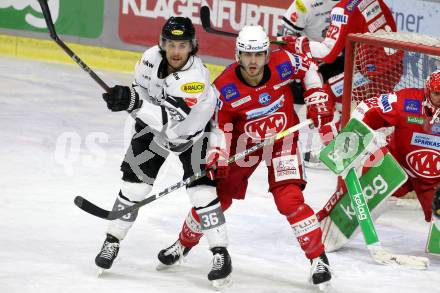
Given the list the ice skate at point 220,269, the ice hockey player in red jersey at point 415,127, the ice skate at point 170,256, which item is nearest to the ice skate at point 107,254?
the ice skate at point 170,256

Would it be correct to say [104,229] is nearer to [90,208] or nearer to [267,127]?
[90,208]

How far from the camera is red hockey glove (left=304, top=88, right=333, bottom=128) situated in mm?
5008

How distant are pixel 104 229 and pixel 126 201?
78 centimetres

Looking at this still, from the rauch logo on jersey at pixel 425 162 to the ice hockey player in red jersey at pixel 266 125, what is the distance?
2.01 ft

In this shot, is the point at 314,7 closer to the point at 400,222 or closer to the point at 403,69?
the point at 403,69

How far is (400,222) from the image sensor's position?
605 centimetres

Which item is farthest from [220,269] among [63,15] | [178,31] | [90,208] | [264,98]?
[63,15]

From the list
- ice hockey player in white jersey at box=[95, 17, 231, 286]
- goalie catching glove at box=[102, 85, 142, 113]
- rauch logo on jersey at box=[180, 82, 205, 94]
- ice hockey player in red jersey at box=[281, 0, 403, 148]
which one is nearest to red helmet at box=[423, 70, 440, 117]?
ice hockey player in red jersey at box=[281, 0, 403, 148]

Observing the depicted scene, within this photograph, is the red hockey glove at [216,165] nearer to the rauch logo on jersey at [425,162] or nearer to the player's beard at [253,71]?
the player's beard at [253,71]

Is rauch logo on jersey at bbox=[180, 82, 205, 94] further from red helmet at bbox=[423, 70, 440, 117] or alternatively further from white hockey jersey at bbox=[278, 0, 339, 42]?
white hockey jersey at bbox=[278, 0, 339, 42]

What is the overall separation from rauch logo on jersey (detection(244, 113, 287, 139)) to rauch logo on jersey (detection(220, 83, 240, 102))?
16 centimetres

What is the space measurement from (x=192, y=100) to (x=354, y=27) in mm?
2386

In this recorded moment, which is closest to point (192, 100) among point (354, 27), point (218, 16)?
point (354, 27)

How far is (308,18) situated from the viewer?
24.3 feet
